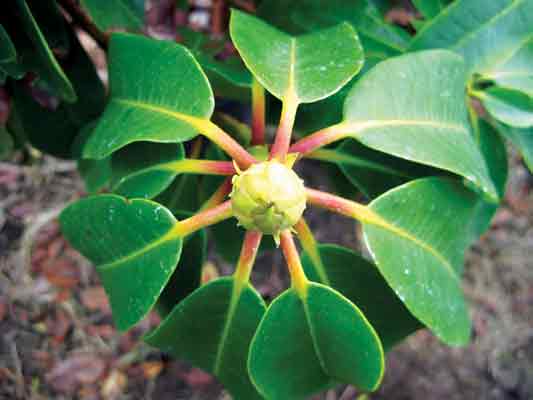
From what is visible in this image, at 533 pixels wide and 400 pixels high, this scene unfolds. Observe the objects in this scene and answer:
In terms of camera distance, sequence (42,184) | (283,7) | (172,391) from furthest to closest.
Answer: (42,184), (172,391), (283,7)

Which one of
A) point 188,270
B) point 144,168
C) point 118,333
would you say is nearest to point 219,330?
point 188,270

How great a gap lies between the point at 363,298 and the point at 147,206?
346mm

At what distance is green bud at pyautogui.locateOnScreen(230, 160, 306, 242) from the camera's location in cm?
63

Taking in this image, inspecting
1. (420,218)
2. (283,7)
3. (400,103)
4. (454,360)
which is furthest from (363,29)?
(454,360)

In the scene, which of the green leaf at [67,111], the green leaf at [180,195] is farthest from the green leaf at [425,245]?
the green leaf at [67,111]

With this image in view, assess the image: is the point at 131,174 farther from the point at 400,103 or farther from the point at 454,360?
the point at 454,360

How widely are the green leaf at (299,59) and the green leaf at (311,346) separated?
0.84ft

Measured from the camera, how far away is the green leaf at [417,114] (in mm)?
748

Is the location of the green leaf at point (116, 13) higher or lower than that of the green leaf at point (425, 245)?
higher

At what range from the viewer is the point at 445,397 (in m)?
1.83

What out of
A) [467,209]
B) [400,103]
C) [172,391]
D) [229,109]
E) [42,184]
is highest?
[400,103]

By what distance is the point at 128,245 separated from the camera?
798mm

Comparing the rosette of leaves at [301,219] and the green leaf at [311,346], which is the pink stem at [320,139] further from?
the green leaf at [311,346]

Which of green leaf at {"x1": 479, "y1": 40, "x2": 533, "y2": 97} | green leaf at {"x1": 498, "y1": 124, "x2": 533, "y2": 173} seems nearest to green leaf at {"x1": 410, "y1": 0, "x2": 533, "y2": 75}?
green leaf at {"x1": 479, "y1": 40, "x2": 533, "y2": 97}
